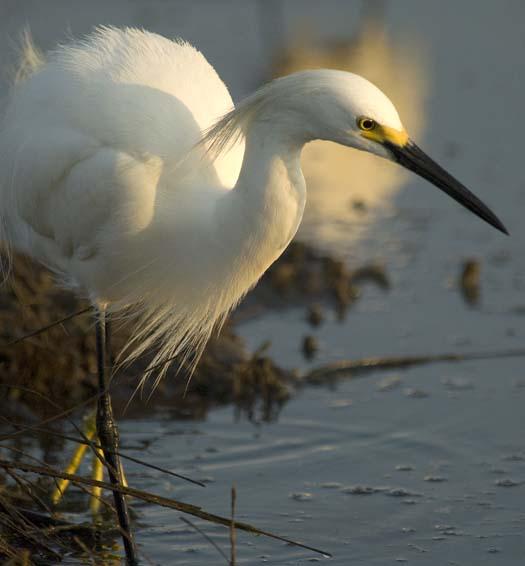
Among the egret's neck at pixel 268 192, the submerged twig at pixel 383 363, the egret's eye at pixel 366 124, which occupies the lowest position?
the submerged twig at pixel 383 363

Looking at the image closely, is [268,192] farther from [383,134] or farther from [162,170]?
[162,170]

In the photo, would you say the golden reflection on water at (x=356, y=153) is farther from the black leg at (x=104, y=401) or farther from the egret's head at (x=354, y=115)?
the egret's head at (x=354, y=115)

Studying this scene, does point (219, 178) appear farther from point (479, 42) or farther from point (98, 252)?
point (479, 42)

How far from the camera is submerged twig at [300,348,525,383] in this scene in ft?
22.6

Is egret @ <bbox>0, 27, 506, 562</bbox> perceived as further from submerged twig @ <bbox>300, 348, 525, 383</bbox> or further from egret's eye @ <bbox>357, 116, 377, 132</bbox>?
submerged twig @ <bbox>300, 348, 525, 383</bbox>

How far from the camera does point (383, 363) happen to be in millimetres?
6988

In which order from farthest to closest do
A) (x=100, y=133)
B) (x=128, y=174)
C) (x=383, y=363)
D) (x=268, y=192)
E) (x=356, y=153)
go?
1. (x=356, y=153)
2. (x=383, y=363)
3. (x=100, y=133)
4. (x=128, y=174)
5. (x=268, y=192)

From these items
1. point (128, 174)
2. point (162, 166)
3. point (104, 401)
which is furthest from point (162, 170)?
point (104, 401)

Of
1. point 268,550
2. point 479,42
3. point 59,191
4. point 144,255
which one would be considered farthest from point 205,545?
point 479,42

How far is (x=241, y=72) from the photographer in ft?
42.5

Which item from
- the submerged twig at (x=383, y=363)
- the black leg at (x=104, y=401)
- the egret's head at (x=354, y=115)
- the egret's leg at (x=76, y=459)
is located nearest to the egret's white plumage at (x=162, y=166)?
the egret's head at (x=354, y=115)

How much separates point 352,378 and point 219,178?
2180 millimetres

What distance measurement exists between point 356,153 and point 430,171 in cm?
626

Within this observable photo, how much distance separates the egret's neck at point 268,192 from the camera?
14.4 ft
